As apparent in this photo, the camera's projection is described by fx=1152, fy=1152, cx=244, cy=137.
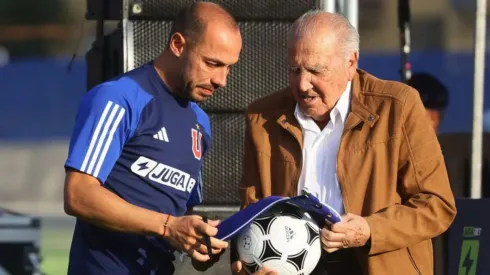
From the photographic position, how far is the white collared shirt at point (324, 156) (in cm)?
368

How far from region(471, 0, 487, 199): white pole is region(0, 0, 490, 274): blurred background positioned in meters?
0.46

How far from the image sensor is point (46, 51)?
1147 cm

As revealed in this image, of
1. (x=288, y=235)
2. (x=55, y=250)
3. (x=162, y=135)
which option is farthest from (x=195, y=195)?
(x=55, y=250)

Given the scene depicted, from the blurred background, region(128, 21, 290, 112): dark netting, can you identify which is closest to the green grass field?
the blurred background

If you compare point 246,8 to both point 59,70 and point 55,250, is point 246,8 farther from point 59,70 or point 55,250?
point 55,250

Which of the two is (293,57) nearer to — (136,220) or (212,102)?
(136,220)

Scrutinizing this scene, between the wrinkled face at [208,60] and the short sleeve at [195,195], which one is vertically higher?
the wrinkled face at [208,60]

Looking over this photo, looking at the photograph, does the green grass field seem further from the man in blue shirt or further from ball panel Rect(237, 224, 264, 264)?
ball panel Rect(237, 224, 264, 264)

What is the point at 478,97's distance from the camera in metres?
5.48

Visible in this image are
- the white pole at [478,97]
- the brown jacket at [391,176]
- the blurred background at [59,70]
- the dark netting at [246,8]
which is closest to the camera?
the brown jacket at [391,176]

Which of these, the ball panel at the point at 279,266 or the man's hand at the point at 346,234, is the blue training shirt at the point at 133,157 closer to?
the ball panel at the point at 279,266

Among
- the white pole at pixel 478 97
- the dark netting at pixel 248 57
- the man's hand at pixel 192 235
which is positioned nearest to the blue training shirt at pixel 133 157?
the man's hand at pixel 192 235

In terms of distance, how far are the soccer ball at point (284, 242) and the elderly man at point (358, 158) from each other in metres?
0.06

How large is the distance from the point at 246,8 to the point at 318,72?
174 cm
